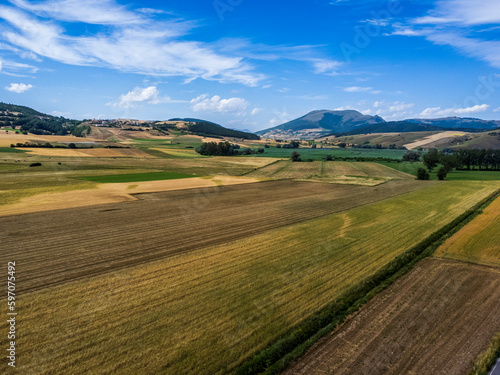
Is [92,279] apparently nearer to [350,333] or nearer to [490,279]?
[350,333]

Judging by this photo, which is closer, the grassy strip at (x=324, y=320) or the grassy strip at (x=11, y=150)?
the grassy strip at (x=324, y=320)

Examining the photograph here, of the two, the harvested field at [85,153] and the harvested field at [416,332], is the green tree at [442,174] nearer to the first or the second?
the harvested field at [416,332]

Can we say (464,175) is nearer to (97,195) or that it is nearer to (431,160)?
(431,160)

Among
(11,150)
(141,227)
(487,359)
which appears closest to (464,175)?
(487,359)

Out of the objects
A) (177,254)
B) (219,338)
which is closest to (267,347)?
(219,338)

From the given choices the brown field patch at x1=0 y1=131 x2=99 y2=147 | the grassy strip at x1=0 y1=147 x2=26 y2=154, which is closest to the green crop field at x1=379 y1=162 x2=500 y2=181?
the grassy strip at x1=0 y1=147 x2=26 y2=154

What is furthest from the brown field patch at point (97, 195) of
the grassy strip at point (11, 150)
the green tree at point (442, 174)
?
the grassy strip at point (11, 150)

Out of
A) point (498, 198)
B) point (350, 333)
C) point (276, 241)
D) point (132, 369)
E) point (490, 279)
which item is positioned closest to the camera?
point (132, 369)
